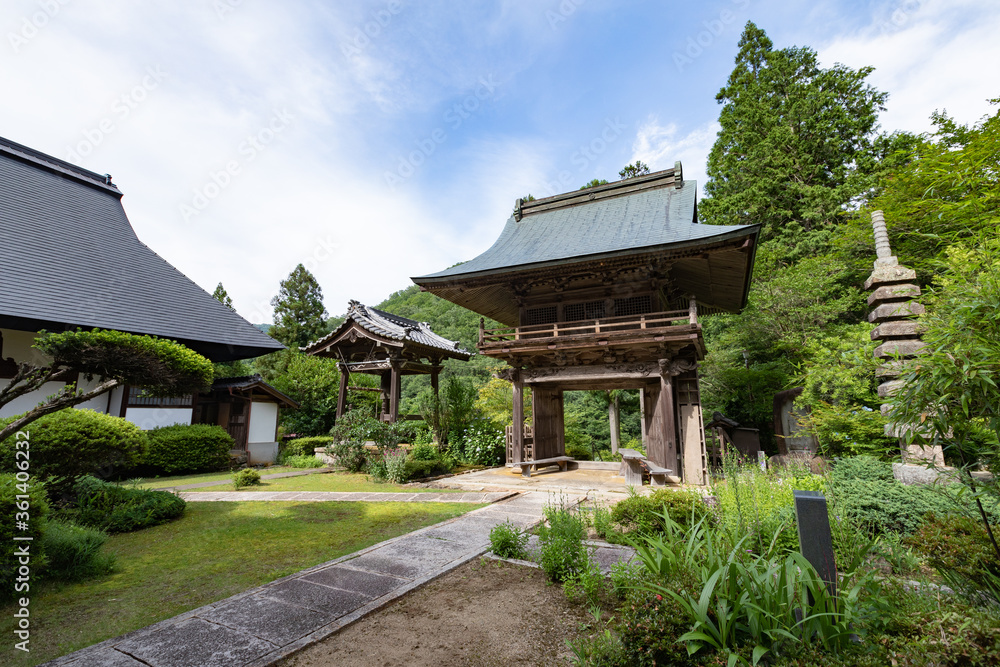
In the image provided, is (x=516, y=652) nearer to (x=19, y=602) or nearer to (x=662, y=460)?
(x=19, y=602)

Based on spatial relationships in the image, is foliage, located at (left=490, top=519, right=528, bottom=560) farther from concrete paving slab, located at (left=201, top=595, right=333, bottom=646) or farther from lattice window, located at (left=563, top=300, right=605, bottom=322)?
lattice window, located at (left=563, top=300, right=605, bottom=322)

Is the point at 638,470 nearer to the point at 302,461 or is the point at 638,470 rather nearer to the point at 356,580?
the point at 356,580

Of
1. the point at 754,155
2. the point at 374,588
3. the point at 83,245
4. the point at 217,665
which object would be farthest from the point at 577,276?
the point at 754,155

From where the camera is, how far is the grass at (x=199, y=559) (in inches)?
125

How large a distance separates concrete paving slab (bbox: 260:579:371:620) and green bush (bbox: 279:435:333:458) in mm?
13348

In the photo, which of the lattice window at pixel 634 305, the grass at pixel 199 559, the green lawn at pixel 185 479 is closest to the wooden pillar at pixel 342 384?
the green lawn at pixel 185 479

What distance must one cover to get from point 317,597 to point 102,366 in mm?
3146

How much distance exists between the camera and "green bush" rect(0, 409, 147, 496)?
18.4 feet

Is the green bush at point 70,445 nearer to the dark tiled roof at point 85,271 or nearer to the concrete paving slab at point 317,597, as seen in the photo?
the concrete paving slab at point 317,597

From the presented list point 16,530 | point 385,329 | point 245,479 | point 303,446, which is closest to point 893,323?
point 16,530

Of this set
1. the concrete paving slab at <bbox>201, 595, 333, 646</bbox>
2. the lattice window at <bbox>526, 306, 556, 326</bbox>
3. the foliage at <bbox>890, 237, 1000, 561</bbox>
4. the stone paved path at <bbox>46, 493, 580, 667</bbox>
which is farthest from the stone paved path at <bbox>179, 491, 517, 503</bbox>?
the foliage at <bbox>890, 237, 1000, 561</bbox>

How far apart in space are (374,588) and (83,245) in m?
15.3

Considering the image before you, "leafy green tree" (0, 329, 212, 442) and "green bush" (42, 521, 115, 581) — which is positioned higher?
"leafy green tree" (0, 329, 212, 442)

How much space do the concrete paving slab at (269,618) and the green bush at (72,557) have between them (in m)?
2.03
